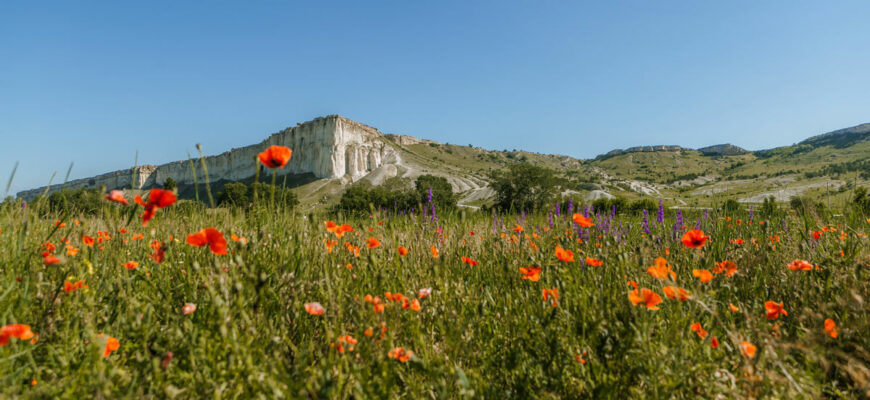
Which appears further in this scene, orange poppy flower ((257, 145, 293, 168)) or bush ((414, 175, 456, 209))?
bush ((414, 175, 456, 209))

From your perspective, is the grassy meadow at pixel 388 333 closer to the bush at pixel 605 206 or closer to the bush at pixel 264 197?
the bush at pixel 264 197

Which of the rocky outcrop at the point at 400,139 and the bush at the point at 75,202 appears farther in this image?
the rocky outcrop at the point at 400,139

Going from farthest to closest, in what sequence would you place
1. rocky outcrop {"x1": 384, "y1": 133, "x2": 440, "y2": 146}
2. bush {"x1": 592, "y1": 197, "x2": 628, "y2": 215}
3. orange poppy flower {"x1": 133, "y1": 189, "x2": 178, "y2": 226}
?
rocky outcrop {"x1": 384, "y1": 133, "x2": 440, "y2": 146} → bush {"x1": 592, "y1": 197, "x2": 628, "y2": 215} → orange poppy flower {"x1": 133, "y1": 189, "x2": 178, "y2": 226}

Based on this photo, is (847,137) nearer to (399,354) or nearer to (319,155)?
(319,155)

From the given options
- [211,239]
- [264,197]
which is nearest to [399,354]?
[211,239]

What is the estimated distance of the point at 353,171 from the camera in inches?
4751

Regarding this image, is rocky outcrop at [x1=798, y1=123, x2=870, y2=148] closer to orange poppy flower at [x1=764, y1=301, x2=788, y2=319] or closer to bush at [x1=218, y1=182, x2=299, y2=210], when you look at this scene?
orange poppy flower at [x1=764, y1=301, x2=788, y2=319]

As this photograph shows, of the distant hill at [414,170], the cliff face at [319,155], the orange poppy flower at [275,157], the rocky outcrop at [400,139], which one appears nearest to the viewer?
the orange poppy flower at [275,157]

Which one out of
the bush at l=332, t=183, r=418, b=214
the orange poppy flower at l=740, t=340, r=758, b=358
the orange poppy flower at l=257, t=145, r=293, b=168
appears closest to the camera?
the orange poppy flower at l=740, t=340, r=758, b=358

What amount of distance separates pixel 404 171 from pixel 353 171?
1880 cm

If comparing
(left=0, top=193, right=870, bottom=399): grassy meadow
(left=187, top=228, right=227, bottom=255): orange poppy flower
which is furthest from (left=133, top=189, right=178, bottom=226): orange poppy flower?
(left=0, top=193, right=870, bottom=399): grassy meadow

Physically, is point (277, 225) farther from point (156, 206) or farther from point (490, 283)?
point (490, 283)

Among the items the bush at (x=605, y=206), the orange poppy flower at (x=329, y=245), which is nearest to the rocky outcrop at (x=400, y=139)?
the bush at (x=605, y=206)

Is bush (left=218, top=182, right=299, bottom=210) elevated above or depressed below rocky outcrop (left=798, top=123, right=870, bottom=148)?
below
